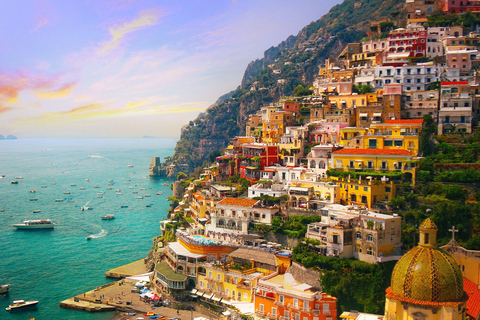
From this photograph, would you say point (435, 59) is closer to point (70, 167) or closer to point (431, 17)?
point (431, 17)

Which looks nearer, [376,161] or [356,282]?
[356,282]

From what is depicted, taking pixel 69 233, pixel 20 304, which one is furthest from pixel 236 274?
pixel 69 233

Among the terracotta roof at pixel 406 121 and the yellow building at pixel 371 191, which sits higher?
the terracotta roof at pixel 406 121

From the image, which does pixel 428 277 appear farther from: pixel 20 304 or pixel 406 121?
pixel 20 304

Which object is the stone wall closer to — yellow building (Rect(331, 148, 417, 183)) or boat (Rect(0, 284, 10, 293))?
yellow building (Rect(331, 148, 417, 183))

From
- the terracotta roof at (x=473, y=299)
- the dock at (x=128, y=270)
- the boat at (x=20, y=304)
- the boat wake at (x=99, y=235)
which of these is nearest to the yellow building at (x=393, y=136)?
the terracotta roof at (x=473, y=299)

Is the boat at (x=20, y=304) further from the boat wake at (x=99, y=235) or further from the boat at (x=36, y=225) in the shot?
the boat at (x=36, y=225)
